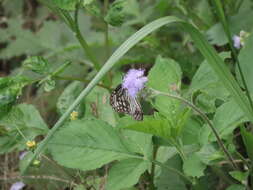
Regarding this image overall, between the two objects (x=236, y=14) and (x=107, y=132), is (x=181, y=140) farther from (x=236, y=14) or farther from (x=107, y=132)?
(x=236, y=14)

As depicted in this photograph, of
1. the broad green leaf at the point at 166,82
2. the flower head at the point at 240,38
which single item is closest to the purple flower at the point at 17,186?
the broad green leaf at the point at 166,82

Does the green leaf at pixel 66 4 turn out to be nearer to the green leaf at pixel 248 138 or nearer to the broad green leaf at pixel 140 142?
the broad green leaf at pixel 140 142

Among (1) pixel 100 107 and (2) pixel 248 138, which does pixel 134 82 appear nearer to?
(2) pixel 248 138

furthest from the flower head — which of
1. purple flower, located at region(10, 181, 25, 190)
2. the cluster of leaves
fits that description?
purple flower, located at region(10, 181, 25, 190)

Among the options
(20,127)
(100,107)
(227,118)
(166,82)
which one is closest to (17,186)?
(20,127)

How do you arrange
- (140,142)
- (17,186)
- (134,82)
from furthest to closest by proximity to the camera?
1. (17,186)
2. (140,142)
3. (134,82)

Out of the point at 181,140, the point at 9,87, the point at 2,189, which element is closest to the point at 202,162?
the point at 181,140

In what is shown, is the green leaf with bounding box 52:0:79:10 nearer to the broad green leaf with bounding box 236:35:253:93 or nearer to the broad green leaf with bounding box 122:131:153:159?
the broad green leaf with bounding box 122:131:153:159
